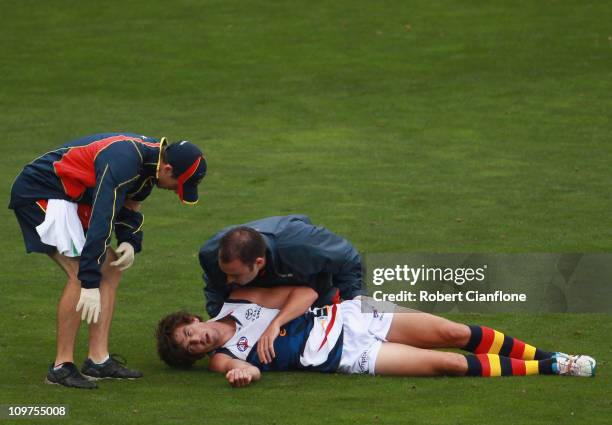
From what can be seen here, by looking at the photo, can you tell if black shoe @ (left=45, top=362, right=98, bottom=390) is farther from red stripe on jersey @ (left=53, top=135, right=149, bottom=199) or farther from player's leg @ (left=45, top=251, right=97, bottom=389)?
red stripe on jersey @ (left=53, top=135, right=149, bottom=199)

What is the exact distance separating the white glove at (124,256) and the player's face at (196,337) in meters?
0.54

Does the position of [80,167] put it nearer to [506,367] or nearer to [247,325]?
[247,325]

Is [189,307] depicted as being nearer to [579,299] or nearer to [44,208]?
[44,208]

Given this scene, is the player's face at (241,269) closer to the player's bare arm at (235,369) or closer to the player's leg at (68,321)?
the player's bare arm at (235,369)

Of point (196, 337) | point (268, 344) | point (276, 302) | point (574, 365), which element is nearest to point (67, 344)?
point (196, 337)

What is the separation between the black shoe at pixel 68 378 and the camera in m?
7.82

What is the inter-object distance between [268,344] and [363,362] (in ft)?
2.08

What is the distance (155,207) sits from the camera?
45.3 ft

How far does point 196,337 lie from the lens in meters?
8.24

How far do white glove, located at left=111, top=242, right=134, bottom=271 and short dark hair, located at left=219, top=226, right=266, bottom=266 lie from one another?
67cm

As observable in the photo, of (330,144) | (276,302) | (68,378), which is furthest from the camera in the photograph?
(330,144)

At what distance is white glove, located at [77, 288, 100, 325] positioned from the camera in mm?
7602

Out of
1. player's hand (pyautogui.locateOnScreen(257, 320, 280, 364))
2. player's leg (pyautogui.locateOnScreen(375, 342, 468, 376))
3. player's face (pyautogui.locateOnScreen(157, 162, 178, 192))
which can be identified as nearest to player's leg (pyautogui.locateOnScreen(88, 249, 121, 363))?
player's face (pyautogui.locateOnScreen(157, 162, 178, 192))

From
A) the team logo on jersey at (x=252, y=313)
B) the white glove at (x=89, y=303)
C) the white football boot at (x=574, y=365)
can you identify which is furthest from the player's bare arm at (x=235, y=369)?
the white football boot at (x=574, y=365)
